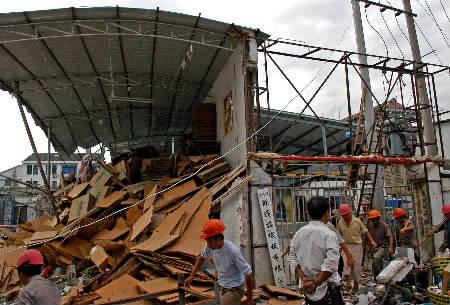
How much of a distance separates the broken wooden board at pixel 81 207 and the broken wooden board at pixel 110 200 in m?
0.32

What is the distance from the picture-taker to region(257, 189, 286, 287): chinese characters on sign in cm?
735

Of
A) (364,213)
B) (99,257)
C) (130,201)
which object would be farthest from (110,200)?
(364,213)

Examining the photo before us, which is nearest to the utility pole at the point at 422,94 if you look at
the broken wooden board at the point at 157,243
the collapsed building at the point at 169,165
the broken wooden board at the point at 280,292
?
the collapsed building at the point at 169,165

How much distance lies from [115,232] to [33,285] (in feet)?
20.5

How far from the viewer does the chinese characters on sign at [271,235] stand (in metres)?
7.35

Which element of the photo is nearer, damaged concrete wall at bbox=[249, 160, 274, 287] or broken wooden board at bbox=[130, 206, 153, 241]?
damaged concrete wall at bbox=[249, 160, 274, 287]

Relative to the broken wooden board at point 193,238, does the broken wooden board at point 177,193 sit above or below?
above

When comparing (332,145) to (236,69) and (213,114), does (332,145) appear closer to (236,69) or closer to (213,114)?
(213,114)

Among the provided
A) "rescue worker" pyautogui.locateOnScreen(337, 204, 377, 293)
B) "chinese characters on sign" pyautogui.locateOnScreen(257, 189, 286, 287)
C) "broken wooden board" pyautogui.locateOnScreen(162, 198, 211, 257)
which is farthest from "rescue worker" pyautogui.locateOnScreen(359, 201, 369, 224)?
"broken wooden board" pyautogui.locateOnScreen(162, 198, 211, 257)

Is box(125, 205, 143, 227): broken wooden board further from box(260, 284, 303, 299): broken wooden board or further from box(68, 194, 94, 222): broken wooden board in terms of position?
box(260, 284, 303, 299): broken wooden board

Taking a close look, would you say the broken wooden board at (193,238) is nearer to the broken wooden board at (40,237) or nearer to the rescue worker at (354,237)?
the rescue worker at (354,237)

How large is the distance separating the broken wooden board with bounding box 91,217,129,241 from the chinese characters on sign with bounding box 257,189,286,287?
3774 mm

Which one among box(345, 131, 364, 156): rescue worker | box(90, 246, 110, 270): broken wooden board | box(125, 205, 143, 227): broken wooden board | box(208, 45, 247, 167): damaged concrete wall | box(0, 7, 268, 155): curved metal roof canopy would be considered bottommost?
box(90, 246, 110, 270): broken wooden board

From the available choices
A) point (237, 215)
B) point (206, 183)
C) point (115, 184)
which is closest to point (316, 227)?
point (237, 215)
